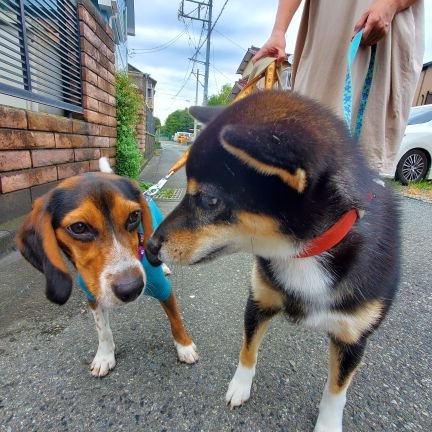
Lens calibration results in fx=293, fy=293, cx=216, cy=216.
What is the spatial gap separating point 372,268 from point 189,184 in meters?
0.86

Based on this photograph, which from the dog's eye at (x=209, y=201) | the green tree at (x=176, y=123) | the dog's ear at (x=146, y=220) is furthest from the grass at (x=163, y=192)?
the green tree at (x=176, y=123)

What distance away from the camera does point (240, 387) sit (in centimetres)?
155

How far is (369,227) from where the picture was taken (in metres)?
1.24

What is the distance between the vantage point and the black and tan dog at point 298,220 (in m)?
0.97

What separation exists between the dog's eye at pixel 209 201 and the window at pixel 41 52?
2.45m

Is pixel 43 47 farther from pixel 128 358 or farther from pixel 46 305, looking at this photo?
pixel 128 358

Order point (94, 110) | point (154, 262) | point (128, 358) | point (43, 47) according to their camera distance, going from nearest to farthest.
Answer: point (154, 262) < point (128, 358) < point (43, 47) < point (94, 110)

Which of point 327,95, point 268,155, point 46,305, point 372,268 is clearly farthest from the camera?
point 46,305

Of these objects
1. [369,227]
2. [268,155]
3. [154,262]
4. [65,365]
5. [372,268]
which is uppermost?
[268,155]

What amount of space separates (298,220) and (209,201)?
1.18ft

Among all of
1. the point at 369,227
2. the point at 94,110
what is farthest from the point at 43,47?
the point at 369,227

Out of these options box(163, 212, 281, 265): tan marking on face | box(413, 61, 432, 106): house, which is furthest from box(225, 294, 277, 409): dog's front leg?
box(413, 61, 432, 106): house

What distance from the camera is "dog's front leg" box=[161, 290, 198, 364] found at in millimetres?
1795

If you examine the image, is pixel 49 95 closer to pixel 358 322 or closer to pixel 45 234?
pixel 45 234
